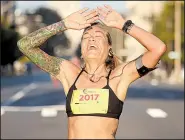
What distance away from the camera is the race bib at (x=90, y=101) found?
3.96 m

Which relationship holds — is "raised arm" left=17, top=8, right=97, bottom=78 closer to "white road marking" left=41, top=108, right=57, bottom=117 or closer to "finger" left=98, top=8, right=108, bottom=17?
"finger" left=98, top=8, right=108, bottom=17

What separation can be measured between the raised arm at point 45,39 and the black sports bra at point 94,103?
436 mm

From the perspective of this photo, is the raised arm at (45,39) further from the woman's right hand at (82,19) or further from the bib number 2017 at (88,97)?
the bib number 2017 at (88,97)

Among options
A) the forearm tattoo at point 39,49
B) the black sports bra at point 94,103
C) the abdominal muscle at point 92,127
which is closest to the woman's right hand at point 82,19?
the forearm tattoo at point 39,49

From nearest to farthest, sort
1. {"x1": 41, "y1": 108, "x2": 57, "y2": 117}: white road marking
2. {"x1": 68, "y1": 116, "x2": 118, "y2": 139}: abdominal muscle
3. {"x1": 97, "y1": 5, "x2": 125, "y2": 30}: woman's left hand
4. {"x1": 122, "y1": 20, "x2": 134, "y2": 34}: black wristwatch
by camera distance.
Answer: {"x1": 68, "y1": 116, "x2": 118, "y2": 139}: abdominal muscle, {"x1": 97, "y1": 5, "x2": 125, "y2": 30}: woman's left hand, {"x1": 122, "y1": 20, "x2": 134, "y2": 34}: black wristwatch, {"x1": 41, "y1": 108, "x2": 57, "y2": 117}: white road marking

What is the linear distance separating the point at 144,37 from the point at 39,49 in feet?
2.71

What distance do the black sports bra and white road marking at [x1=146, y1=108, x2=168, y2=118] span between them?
19.2m

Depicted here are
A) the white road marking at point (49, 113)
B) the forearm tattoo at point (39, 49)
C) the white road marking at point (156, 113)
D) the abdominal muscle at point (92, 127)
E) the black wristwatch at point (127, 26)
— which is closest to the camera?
the abdominal muscle at point (92, 127)

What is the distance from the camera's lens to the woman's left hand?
4094mm

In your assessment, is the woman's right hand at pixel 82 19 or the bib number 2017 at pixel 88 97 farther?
the woman's right hand at pixel 82 19

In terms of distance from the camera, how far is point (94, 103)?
3.98 metres

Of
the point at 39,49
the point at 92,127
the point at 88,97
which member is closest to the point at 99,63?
the point at 88,97

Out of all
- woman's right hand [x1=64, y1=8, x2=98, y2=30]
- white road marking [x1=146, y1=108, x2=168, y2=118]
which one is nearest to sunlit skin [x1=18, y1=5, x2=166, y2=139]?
woman's right hand [x1=64, y1=8, x2=98, y2=30]

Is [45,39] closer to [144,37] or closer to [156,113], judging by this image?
[144,37]
